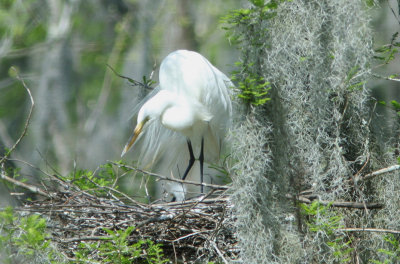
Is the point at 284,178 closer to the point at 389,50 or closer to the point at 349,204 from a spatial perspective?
the point at 349,204

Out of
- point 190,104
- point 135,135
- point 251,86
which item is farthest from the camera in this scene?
point 190,104

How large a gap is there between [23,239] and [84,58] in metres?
3.06

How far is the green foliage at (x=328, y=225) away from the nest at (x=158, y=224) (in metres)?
0.32

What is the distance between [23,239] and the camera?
61.2 inches

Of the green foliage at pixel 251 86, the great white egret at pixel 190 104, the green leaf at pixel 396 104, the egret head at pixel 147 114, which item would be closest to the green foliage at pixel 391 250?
the green leaf at pixel 396 104

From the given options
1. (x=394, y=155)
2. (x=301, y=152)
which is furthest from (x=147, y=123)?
(x=394, y=155)

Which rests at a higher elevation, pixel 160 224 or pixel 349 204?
pixel 349 204

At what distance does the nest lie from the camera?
1911 millimetres

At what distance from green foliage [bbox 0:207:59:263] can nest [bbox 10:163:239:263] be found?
0.25 meters

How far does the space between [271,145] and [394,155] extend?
55cm

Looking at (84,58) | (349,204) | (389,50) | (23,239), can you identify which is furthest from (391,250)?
(84,58)

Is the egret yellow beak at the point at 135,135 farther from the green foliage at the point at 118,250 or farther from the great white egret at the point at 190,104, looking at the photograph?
the green foliage at the point at 118,250

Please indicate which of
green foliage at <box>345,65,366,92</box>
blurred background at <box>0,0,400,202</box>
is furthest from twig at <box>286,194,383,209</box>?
blurred background at <box>0,0,400,202</box>

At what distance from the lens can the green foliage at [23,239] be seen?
1508mm
